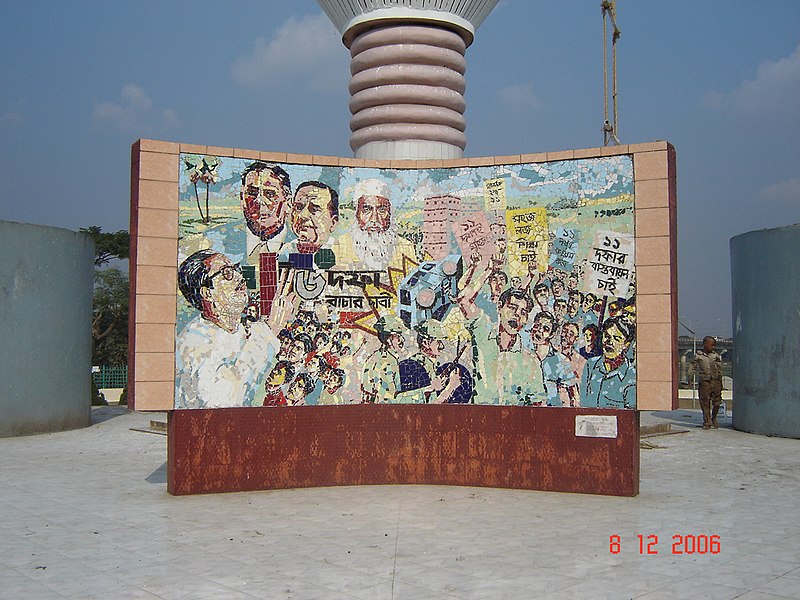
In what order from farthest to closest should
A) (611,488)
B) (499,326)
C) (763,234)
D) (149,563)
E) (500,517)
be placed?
1. (763,234)
2. (499,326)
3. (611,488)
4. (500,517)
5. (149,563)

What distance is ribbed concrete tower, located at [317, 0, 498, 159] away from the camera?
15.2 metres

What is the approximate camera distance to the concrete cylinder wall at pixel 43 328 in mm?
17141

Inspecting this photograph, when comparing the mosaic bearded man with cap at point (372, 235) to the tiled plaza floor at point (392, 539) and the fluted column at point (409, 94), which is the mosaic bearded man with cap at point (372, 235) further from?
the tiled plaza floor at point (392, 539)

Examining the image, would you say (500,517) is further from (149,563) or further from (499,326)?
(149,563)

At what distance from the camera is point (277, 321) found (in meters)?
11.7

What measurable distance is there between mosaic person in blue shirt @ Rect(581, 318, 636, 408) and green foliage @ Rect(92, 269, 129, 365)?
28.1 meters

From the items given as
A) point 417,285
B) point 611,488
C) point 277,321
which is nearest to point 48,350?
point 277,321

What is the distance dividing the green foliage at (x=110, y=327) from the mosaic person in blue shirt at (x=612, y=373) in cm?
2810

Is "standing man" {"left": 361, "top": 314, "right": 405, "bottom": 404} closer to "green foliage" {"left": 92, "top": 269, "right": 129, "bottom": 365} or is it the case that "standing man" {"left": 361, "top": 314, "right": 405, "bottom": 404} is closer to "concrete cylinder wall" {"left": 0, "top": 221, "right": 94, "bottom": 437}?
"concrete cylinder wall" {"left": 0, "top": 221, "right": 94, "bottom": 437}

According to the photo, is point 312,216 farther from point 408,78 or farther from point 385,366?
point 408,78

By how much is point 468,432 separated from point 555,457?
49.7 inches

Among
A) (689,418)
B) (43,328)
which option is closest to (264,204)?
(43,328)

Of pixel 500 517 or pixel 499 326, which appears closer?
pixel 500 517
